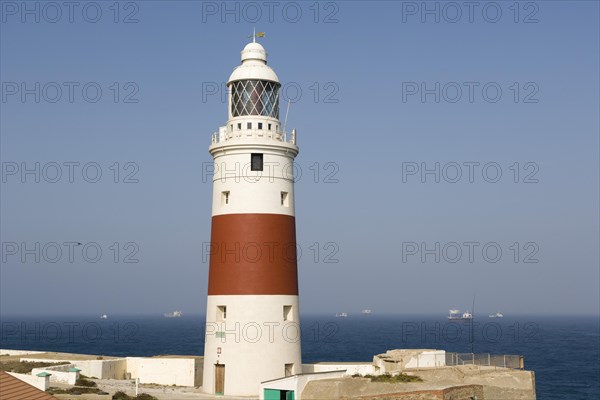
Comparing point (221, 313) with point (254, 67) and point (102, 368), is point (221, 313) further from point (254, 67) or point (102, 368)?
point (254, 67)

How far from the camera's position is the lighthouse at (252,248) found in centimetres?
3120

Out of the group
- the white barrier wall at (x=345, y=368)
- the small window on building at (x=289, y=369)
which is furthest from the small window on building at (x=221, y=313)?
the white barrier wall at (x=345, y=368)

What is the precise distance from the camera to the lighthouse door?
31594mm

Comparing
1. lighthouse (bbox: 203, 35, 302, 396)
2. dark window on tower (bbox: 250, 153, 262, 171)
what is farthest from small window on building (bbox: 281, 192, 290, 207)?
dark window on tower (bbox: 250, 153, 262, 171)

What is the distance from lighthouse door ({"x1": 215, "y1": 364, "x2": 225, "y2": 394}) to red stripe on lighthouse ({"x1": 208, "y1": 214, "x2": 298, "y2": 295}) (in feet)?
10.9

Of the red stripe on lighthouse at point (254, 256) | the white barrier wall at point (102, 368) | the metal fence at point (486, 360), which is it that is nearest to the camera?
the red stripe on lighthouse at point (254, 256)

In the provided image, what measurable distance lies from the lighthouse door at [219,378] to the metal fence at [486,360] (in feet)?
35.4

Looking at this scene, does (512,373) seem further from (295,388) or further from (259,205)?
(259,205)

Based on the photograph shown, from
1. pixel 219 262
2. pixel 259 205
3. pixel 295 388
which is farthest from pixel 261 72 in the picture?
pixel 295 388

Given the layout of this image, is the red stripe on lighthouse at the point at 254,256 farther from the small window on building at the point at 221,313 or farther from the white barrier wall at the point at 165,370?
the white barrier wall at the point at 165,370

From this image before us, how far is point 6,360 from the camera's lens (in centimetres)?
3909

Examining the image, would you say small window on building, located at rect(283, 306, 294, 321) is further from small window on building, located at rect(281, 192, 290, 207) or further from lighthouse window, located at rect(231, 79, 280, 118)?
lighthouse window, located at rect(231, 79, 280, 118)

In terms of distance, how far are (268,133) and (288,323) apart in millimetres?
8617

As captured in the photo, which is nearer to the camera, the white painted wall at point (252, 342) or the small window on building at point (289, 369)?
the white painted wall at point (252, 342)
